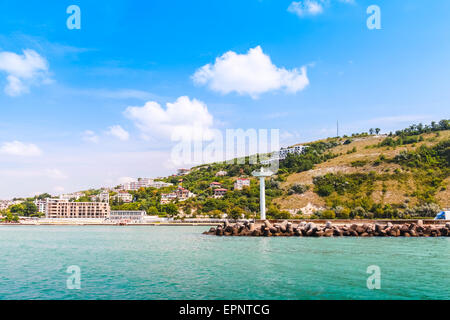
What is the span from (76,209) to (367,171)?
3880 inches

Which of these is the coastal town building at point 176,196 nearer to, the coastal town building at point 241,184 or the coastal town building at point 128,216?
the coastal town building at point 128,216

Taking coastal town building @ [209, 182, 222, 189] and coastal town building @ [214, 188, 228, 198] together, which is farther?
coastal town building @ [209, 182, 222, 189]

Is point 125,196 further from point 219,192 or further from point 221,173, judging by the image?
point 219,192

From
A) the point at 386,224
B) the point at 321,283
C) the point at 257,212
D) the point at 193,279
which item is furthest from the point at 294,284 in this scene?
the point at 257,212

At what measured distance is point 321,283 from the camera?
14352 millimetres

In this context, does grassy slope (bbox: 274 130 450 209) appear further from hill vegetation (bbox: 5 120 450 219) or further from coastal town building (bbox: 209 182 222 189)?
coastal town building (bbox: 209 182 222 189)

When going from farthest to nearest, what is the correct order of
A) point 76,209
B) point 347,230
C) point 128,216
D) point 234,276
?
point 76,209 < point 128,216 < point 347,230 < point 234,276

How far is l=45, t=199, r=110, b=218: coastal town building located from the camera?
129875 mm

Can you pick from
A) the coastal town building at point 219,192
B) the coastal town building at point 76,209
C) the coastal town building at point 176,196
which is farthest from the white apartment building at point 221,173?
the coastal town building at point 76,209

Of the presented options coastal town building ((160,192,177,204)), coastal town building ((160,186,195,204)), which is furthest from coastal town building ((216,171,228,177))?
coastal town building ((160,192,177,204))

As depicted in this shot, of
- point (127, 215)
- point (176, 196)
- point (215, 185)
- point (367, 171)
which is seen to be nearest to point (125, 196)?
point (176, 196)

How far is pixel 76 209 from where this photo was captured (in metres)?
133

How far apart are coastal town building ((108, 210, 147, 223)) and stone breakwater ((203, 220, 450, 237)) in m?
71.3
